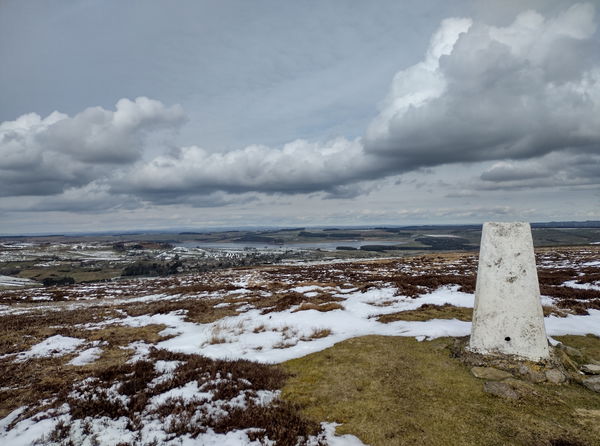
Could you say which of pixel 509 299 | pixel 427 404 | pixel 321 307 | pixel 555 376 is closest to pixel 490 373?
pixel 555 376

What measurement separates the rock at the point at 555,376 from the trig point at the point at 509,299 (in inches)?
17.4

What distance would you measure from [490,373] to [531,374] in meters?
0.95

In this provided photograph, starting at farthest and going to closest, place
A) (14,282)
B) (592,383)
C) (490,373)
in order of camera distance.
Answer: (14,282) → (490,373) → (592,383)

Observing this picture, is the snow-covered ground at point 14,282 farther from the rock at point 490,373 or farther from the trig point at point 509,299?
the trig point at point 509,299

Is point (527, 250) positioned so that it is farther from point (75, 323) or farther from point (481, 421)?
point (75, 323)

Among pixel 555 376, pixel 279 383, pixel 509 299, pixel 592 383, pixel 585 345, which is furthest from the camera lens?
pixel 585 345

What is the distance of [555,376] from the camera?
26.3 ft

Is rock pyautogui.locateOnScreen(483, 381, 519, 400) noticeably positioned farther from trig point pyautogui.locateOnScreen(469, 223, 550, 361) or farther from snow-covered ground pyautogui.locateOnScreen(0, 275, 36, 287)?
snow-covered ground pyautogui.locateOnScreen(0, 275, 36, 287)

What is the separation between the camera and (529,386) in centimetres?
759

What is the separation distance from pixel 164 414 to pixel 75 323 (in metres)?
17.1

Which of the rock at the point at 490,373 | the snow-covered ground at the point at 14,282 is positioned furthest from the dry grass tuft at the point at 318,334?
the snow-covered ground at the point at 14,282

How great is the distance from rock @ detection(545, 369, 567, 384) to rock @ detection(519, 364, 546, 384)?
0.11 m

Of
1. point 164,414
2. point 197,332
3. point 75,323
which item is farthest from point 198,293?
point 164,414

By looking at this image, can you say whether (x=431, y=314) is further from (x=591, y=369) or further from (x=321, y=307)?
(x=591, y=369)
